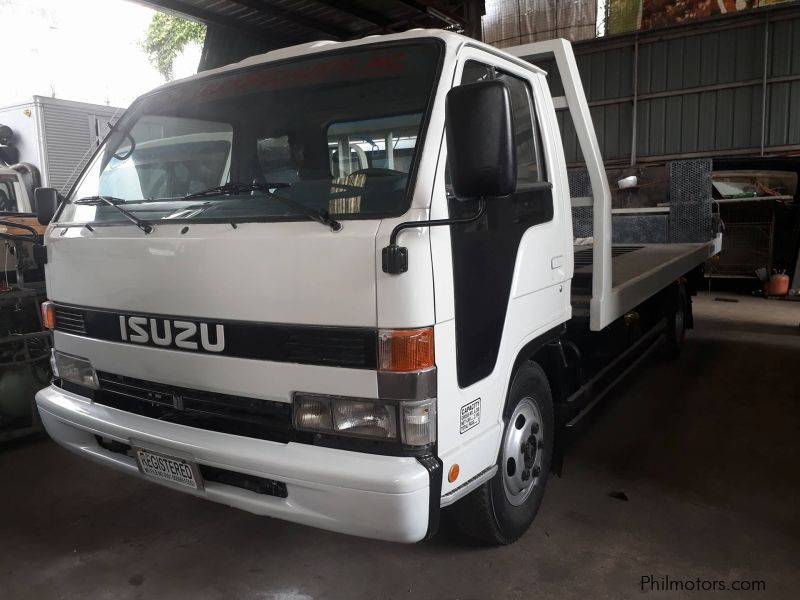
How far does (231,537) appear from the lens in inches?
113

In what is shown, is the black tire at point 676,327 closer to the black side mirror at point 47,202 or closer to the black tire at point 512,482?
the black tire at point 512,482

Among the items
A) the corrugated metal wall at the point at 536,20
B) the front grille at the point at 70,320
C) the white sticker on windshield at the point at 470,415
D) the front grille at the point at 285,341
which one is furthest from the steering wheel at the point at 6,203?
the corrugated metal wall at the point at 536,20

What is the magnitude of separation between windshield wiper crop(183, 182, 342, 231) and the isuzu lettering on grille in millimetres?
488

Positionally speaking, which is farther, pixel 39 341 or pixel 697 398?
pixel 697 398

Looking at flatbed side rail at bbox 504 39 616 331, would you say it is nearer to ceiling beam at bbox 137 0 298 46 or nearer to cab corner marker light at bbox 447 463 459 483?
cab corner marker light at bbox 447 463 459 483

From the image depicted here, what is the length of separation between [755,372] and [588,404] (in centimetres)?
305

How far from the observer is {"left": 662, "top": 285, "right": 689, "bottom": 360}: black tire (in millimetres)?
5824

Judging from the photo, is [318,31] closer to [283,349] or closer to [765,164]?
[765,164]

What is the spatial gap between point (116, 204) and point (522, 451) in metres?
1.97

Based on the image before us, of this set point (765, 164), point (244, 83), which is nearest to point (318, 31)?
point (765, 164)

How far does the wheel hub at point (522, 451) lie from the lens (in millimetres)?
2627

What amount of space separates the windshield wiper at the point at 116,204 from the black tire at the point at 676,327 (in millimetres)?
4795

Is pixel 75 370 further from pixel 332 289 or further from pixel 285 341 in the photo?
pixel 332 289

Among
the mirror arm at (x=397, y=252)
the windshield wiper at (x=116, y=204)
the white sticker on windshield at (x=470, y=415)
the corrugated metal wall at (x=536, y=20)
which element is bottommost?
the white sticker on windshield at (x=470, y=415)
